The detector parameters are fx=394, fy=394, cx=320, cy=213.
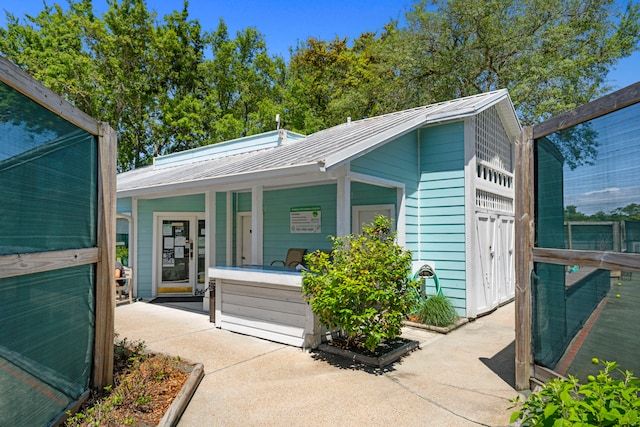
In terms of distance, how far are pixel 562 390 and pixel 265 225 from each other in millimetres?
8153

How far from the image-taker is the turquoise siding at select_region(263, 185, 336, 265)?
28.1 ft

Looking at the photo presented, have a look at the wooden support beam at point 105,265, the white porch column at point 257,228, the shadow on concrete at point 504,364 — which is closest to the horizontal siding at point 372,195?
the white porch column at point 257,228

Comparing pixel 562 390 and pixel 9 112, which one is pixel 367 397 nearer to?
pixel 562 390

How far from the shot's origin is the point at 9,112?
7.66ft

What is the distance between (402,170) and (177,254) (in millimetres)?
6472

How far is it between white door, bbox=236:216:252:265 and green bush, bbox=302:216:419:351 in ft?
15.6

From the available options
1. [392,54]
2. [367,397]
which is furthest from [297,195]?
[392,54]

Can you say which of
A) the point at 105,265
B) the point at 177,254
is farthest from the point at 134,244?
the point at 105,265

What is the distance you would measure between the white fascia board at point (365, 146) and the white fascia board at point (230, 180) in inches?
7.4

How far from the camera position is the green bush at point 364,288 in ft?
15.9

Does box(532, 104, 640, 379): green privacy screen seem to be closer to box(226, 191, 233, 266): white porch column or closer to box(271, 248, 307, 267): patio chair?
box(271, 248, 307, 267): patio chair

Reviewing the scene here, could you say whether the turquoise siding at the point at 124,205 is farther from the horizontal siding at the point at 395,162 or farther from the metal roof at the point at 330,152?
the horizontal siding at the point at 395,162

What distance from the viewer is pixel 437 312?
680 cm

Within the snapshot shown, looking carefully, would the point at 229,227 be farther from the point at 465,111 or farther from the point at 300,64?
the point at 300,64
